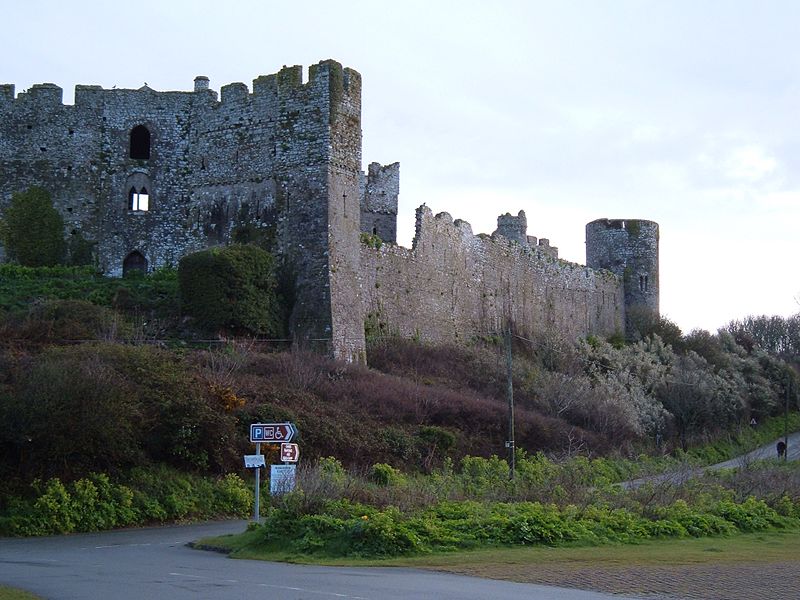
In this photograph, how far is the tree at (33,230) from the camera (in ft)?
135

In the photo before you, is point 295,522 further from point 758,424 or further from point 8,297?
point 758,424

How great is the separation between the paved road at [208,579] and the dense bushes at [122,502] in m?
2.97

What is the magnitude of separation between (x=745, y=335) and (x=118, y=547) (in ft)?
190

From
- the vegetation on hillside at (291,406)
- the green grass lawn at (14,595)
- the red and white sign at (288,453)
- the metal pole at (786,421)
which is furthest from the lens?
the metal pole at (786,421)

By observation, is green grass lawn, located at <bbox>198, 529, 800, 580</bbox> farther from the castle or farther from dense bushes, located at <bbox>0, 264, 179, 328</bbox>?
the castle

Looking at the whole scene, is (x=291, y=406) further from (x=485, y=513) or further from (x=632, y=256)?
(x=632, y=256)

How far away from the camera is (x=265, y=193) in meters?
38.6

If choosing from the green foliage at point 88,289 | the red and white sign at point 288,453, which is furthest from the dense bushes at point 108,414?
the green foliage at point 88,289

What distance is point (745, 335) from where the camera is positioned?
74.4 metres

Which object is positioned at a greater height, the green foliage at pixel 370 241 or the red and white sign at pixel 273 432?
the green foliage at pixel 370 241

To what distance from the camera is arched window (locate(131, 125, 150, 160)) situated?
4275cm

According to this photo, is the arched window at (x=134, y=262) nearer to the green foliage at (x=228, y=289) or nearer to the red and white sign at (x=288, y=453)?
the green foliage at (x=228, y=289)

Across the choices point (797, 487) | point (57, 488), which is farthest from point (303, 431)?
point (797, 487)

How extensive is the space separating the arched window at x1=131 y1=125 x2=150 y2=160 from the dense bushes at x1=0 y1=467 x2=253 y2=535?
16697mm
